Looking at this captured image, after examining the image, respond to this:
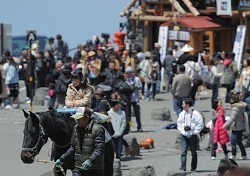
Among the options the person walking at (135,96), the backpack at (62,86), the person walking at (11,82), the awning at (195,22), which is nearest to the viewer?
the backpack at (62,86)

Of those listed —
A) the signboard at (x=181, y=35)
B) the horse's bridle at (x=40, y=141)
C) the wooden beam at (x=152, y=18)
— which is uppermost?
the wooden beam at (x=152, y=18)

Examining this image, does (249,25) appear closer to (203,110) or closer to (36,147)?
(203,110)

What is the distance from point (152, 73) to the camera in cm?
3338

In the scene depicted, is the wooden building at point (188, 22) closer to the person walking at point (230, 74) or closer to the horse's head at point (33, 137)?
the person walking at point (230, 74)

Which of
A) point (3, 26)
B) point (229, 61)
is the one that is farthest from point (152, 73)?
point (3, 26)

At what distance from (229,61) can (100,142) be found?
18.7 m

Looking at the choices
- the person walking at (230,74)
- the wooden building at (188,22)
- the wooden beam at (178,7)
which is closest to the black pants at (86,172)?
the person walking at (230,74)

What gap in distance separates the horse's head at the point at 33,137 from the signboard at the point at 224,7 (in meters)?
25.3

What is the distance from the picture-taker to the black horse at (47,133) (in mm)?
13617

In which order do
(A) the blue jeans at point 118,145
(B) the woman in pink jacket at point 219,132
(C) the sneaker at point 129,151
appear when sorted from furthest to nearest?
(C) the sneaker at point 129,151, (B) the woman in pink jacket at point 219,132, (A) the blue jeans at point 118,145

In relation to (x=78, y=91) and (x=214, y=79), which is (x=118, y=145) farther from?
(x=214, y=79)

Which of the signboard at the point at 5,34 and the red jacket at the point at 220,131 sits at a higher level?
the signboard at the point at 5,34

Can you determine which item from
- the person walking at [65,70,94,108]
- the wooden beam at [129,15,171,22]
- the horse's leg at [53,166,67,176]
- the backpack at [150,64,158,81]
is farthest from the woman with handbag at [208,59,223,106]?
the horse's leg at [53,166,67,176]

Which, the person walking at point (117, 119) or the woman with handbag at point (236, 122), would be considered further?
the woman with handbag at point (236, 122)
